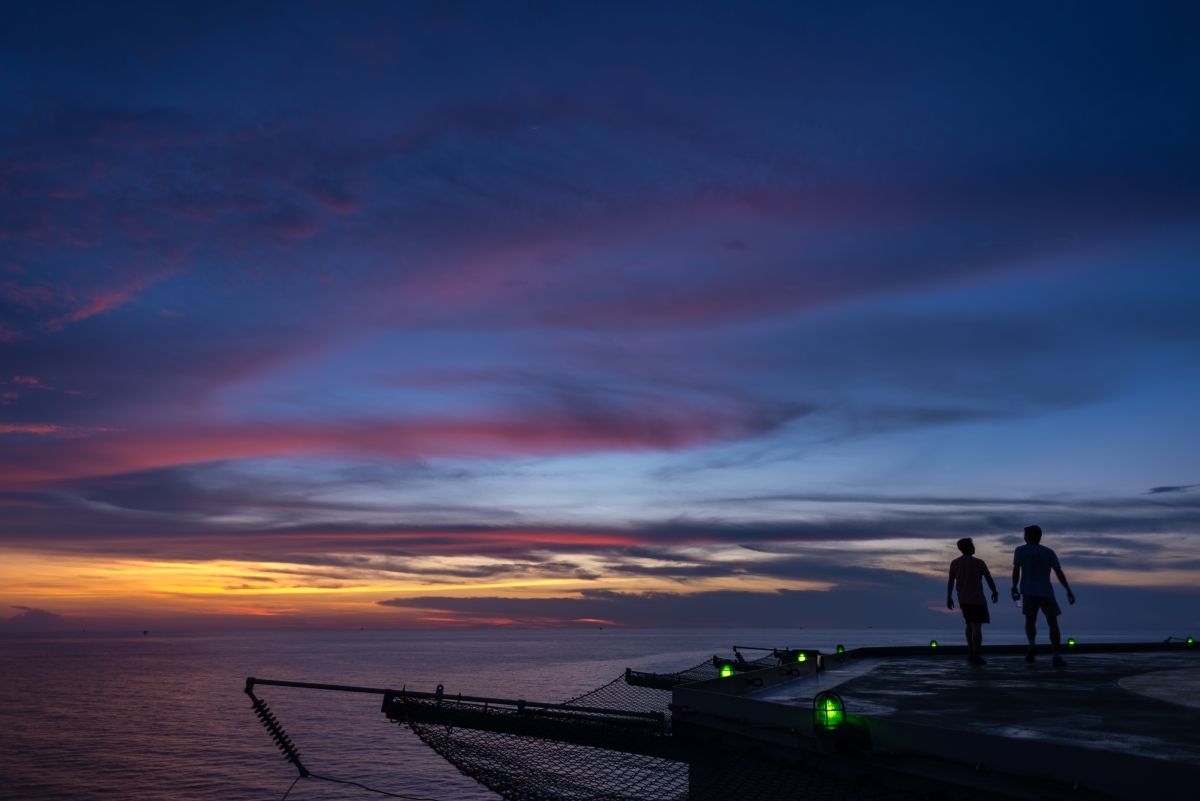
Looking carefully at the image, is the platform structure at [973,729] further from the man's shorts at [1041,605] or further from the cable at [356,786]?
the cable at [356,786]

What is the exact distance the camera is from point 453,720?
Answer: 15742 mm

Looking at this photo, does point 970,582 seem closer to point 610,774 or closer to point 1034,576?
point 1034,576

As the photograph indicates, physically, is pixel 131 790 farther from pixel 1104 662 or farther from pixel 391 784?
pixel 1104 662

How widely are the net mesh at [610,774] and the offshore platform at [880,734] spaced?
0.10 feet

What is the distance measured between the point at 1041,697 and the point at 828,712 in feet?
14.6

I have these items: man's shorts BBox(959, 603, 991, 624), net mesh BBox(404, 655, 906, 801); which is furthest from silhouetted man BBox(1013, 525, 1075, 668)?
net mesh BBox(404, 655, 906, 801)

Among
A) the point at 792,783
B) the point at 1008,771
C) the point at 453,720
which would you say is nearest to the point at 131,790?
the point at 453,720

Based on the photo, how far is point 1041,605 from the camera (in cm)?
1512

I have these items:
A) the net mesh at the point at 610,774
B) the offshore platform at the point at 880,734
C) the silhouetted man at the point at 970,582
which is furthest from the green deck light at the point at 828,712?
the silhouetted man at the point at 970,582

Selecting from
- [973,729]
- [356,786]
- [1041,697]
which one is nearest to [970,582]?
[1041,697]

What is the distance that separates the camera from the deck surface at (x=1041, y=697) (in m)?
8.44

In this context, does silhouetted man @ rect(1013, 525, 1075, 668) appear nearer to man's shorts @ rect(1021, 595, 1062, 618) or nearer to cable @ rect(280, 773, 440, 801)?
man's shorts @ rect(1021, 595, 1062, 618)

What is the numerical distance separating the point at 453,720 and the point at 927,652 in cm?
1306

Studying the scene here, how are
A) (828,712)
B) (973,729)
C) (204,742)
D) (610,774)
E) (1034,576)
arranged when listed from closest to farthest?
(973,729) → (828,712) → (1034,576) → (610,774) → (204,742)
